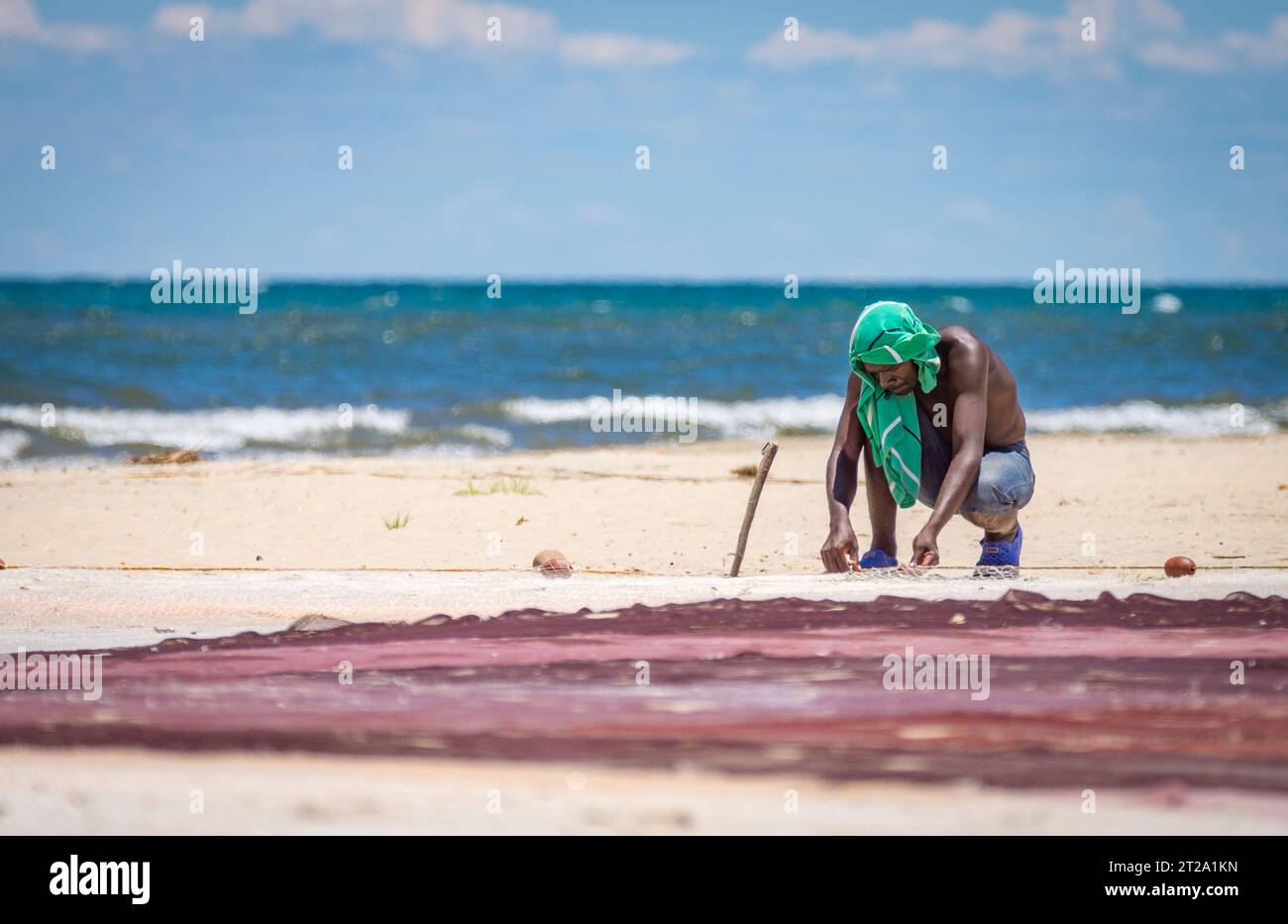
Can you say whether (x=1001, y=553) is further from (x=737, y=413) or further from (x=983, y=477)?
(x=737, y=413)

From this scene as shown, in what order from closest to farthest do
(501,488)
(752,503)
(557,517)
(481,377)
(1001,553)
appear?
(1001,553), (752,503), (557,517), (501,488), (481,377)

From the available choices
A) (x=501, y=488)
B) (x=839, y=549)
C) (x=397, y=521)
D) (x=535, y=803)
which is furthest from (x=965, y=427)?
(x=501, y=488)

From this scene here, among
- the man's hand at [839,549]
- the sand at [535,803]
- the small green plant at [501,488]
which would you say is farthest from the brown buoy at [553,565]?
the small green plant at [501,488]

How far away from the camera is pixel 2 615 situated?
12.4 feet

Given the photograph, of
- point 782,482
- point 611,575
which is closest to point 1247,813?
point 611,575

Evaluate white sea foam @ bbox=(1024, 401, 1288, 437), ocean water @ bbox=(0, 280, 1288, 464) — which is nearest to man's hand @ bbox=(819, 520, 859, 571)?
ocean water @ bbox=(0, 280, 1288, 464)

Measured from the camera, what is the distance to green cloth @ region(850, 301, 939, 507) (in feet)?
13.4

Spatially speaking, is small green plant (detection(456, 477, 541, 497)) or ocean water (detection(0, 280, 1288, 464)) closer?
small green plant (detection(456, 477, 541, 497))

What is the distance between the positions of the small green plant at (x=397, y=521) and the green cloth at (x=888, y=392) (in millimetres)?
3339

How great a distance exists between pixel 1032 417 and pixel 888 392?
12523 millimetres

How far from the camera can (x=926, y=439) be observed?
4.32 m

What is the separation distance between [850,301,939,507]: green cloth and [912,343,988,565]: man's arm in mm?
97

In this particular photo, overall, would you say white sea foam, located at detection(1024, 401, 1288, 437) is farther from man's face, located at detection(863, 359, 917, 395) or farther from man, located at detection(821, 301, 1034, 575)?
man's face, located at detection(863, 359, 917, 395)
